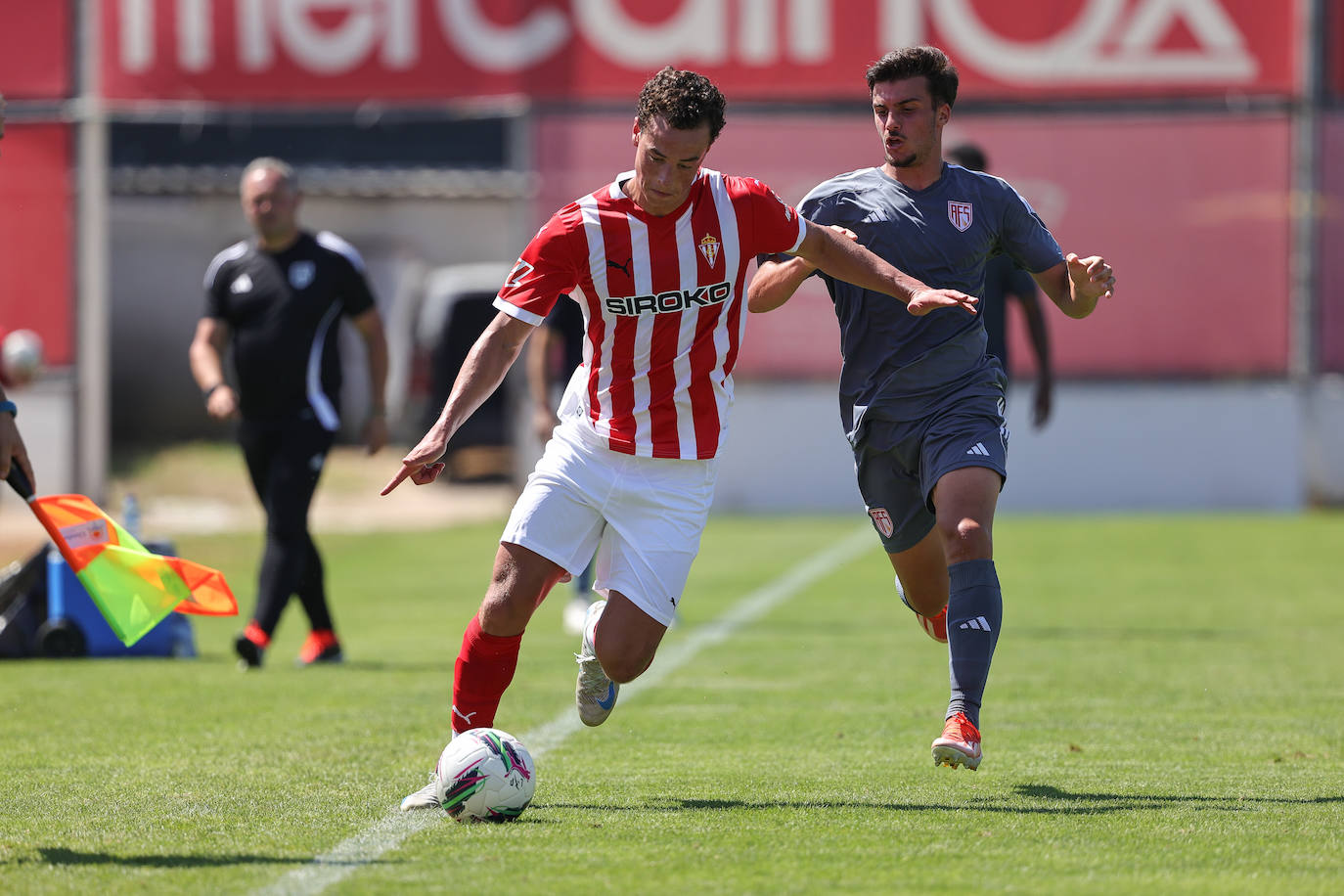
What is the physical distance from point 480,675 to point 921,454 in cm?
159

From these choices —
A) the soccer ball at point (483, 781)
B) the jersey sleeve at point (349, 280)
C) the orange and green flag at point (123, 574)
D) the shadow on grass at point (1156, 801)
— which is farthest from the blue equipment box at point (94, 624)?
the shadow on grass at point (1156, 801)

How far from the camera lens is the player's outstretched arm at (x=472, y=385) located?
16.2 feet

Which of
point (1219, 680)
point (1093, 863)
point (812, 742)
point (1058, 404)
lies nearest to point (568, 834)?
point (1093, 863)

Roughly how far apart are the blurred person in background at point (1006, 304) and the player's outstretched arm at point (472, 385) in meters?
3.40

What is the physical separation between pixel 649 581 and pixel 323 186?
16494mm

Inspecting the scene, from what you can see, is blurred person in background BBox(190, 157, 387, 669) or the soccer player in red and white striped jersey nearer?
the soccer player in red and white striped jersey

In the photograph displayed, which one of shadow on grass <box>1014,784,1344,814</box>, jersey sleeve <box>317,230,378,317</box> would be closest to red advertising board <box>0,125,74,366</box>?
jersey sleeve <box>317,230,378,317</box>

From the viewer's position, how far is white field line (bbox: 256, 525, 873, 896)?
13.8 feet

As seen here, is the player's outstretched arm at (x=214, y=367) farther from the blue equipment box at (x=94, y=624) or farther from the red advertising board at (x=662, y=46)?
the red advertising board at (x=662, y=46)

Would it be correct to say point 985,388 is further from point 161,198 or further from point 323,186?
point 161,198

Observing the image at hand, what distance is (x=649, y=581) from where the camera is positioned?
547 cm

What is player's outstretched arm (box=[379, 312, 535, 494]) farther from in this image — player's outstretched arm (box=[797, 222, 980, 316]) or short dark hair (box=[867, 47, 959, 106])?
short dark hair (box=[867, 47, 959, 106])

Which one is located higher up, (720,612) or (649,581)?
(649,581)

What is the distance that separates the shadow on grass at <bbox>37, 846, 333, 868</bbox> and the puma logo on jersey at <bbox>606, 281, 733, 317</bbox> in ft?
5.83
